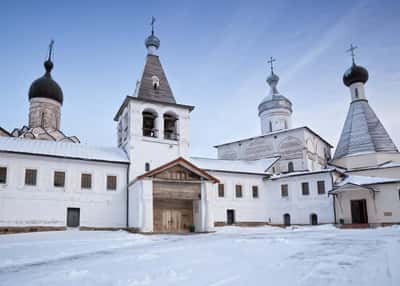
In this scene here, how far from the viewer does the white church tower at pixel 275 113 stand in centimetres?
3994

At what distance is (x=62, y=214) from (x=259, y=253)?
15.7m

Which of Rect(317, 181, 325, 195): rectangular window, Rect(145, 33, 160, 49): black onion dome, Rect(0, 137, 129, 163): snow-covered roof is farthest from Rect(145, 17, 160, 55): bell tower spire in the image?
Rect(317, 181, 325, 195): rectangular window

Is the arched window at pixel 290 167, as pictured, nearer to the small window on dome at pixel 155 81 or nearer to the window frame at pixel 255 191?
the window frame at pixel 255 191

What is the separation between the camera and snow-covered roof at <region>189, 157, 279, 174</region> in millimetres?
29656

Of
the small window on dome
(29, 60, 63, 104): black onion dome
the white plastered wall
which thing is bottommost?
the white plastered wall

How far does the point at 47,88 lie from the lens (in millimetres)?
33500

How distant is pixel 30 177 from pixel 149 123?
9.49 meters

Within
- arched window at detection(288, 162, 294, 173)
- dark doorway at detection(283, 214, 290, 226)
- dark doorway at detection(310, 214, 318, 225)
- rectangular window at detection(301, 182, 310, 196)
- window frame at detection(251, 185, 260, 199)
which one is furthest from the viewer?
arched window at detection(288, 162, 294, 173)

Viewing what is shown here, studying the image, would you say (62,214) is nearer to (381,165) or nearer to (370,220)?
(370,220)

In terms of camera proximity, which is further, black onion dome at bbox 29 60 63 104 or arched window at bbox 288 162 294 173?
arched window at bbox 288 162 294 173

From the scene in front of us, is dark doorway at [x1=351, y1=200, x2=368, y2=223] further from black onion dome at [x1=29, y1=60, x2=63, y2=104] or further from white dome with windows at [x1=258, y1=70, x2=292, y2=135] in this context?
black onion dome at [x1=29, y1=60, x2=63, y2=104]

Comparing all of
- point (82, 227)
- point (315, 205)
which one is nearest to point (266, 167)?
point (315, 205)

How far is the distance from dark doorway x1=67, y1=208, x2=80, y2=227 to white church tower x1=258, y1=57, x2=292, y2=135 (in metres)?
24.2

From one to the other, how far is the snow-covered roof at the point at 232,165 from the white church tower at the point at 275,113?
7726 mm
